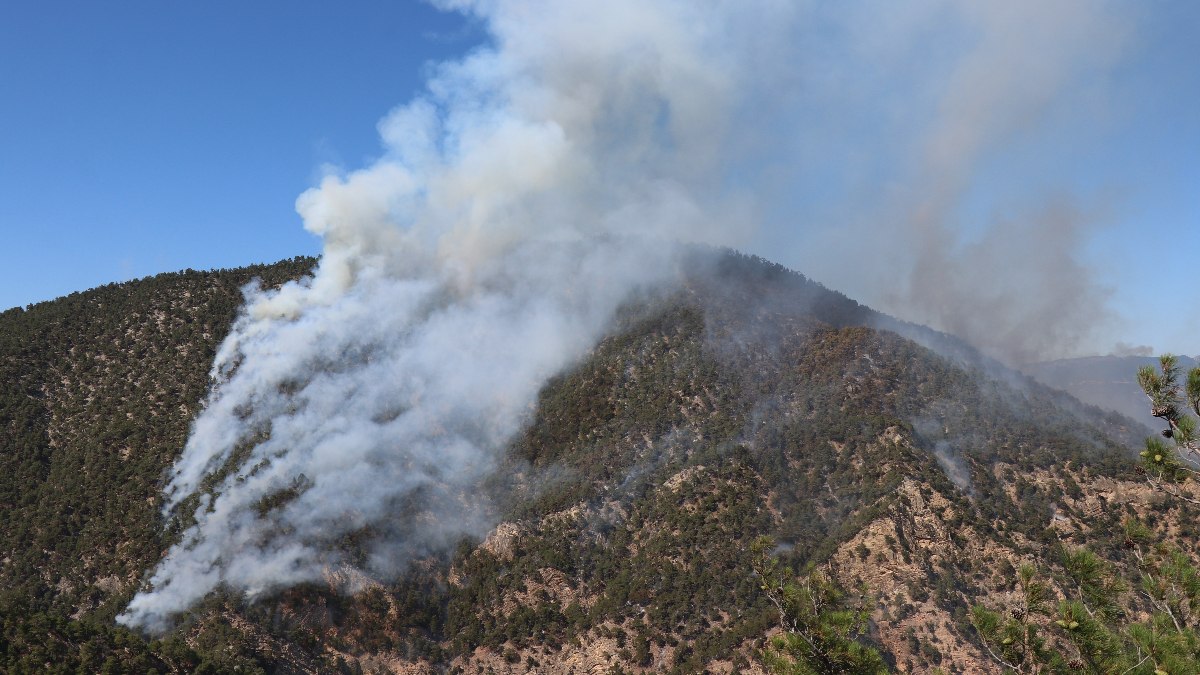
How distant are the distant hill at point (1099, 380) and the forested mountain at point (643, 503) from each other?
5375 centimetres

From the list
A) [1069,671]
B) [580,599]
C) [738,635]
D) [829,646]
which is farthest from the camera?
[580,599]

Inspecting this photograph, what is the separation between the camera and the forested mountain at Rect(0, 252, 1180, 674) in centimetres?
5297

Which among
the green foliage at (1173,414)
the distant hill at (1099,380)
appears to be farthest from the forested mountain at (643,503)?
the distant hill at (1099,380)

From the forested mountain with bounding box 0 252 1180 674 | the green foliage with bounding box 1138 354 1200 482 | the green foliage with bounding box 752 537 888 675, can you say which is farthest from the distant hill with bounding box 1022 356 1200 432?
the green foliage with bounding box 1138 354 1200 482

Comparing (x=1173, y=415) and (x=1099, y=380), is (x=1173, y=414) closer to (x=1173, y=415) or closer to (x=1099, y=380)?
(x=1173, y=415)

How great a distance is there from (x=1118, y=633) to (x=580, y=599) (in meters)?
43.8

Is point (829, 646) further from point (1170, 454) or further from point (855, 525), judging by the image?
point (855, 525)

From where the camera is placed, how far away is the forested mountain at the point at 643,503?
53.0m

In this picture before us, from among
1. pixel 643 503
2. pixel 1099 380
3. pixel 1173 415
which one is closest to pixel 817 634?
pixel 1173 415

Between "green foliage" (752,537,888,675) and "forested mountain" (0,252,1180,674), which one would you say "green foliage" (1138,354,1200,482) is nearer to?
"green foliage" (752,537,888,675)

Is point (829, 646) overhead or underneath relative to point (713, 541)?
underneath

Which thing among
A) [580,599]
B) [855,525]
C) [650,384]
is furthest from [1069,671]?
[650,384]

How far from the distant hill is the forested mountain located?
53.7 meters

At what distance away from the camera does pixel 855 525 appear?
190ft
